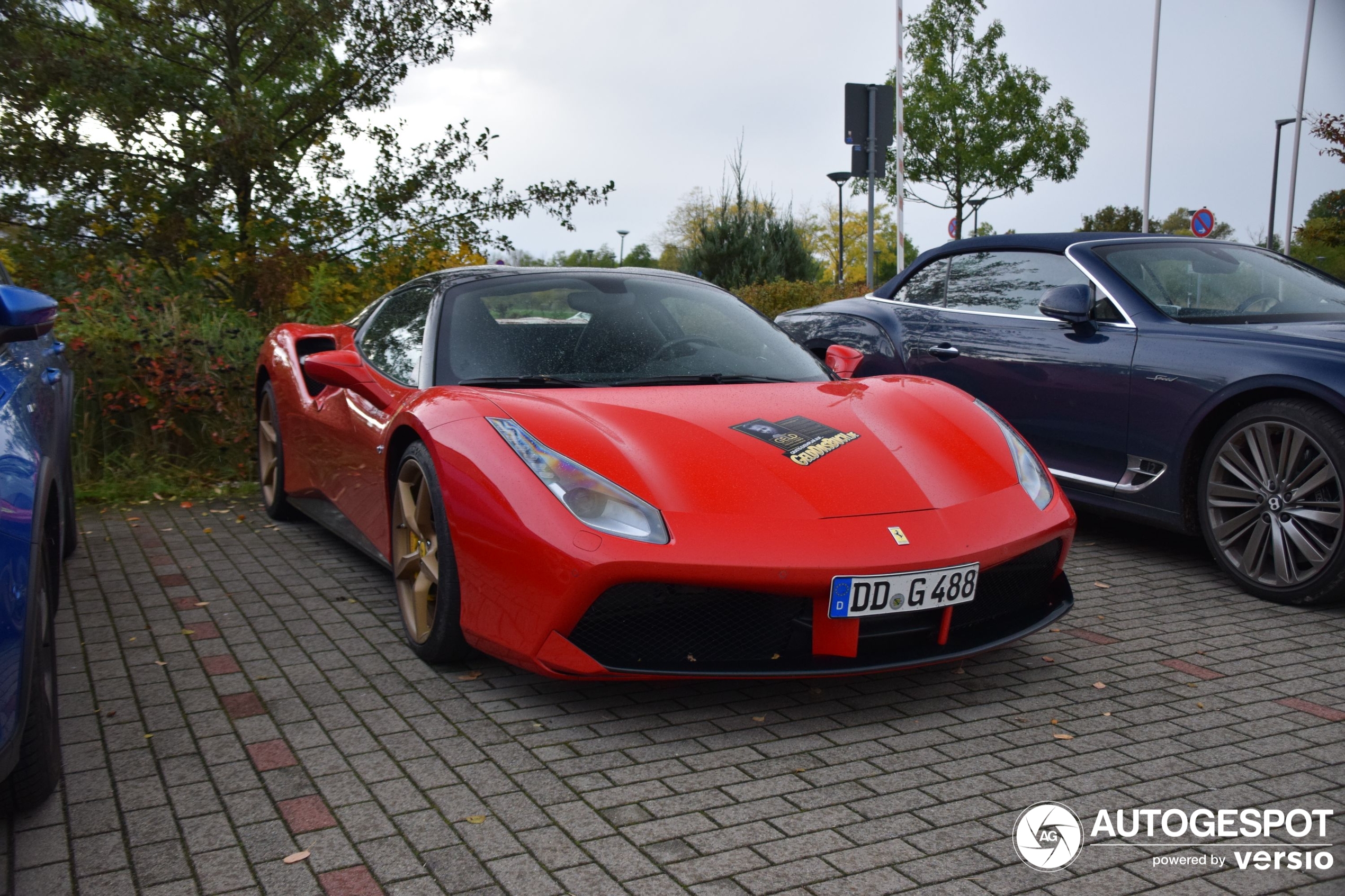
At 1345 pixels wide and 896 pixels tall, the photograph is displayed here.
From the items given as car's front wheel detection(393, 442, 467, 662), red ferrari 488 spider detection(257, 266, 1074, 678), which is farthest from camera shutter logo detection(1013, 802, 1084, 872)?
car's front wheel detection(393, 442, 467, 662)

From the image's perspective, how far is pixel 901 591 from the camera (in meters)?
2.97

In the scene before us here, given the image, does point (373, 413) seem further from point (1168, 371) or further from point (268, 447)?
point (1168, 371)

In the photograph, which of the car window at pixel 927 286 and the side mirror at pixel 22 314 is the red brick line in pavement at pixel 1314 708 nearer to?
the car window at pixel 927 286

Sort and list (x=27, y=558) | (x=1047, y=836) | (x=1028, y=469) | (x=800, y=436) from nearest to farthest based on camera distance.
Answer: (x=27, y=558) → (x=1047, y=836) → (x=800, y=436) → (x=1028, y=469)

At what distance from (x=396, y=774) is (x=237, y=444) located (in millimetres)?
4921

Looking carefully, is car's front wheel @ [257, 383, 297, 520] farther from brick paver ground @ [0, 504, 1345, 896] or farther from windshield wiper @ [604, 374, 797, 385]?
windshield wiper @ [604, 374, 797, 385]

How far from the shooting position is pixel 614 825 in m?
2.52

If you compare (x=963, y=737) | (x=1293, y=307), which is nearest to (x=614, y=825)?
(x=963, y=737)

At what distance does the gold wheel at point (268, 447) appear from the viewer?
5.78 metres

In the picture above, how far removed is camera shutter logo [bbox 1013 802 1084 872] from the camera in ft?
7.72

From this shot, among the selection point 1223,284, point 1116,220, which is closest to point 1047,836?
point 1223,284

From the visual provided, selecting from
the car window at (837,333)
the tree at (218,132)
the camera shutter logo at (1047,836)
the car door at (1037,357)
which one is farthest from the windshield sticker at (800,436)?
the tree at (218,132)

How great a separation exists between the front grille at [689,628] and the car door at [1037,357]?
261cm

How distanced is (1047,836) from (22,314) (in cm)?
261
